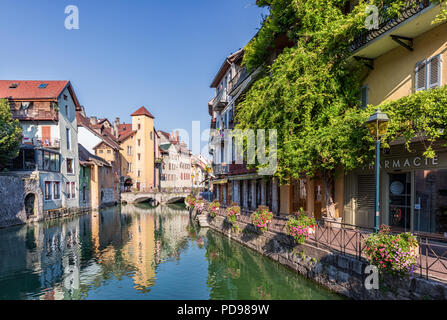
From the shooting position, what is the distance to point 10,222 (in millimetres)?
25781

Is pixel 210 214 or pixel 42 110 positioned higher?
pixel 42 110

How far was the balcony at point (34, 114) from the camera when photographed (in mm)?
32375

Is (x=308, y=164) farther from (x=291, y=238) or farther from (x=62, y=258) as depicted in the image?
(x=62, y=258)

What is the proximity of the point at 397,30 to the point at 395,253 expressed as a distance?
8050 mm

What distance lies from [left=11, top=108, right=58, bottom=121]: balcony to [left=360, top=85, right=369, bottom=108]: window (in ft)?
104

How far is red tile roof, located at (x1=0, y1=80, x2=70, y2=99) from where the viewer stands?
32.9 meters

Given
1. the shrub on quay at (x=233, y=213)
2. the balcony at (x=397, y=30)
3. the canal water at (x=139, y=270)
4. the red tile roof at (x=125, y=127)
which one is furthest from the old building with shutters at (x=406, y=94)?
the red tile roof at (x=125, y=127)

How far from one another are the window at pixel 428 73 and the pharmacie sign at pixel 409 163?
2565 mm

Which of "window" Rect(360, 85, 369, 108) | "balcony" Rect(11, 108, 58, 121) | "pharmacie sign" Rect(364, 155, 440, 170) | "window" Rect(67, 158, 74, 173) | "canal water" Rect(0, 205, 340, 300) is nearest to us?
"pharmacie sign" Rect(364, 155, 440, 170)

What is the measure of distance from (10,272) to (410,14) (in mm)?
19652

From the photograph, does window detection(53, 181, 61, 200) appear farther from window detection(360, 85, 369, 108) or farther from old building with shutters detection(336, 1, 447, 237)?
window detection(360, 85, 369, 108)

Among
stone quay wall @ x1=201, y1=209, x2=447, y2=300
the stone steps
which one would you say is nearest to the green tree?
the stone steps
